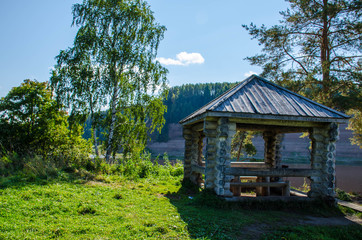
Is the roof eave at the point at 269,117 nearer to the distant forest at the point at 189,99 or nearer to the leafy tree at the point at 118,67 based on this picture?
the leafy tree at the point at 118,67

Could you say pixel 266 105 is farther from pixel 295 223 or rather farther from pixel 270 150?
pixel 270 150

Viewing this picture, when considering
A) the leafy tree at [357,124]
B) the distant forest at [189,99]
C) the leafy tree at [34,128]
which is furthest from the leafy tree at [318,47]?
the distant forest at [189,99]

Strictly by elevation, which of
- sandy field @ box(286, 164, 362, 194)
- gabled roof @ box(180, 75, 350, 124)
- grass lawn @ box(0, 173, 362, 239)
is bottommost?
sandy field @ box(286, 164, 362, 194)

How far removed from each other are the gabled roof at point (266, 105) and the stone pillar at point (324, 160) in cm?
56

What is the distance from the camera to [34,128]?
424 inches

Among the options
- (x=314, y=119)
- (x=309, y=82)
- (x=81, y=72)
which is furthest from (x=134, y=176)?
(x=309, y=82)

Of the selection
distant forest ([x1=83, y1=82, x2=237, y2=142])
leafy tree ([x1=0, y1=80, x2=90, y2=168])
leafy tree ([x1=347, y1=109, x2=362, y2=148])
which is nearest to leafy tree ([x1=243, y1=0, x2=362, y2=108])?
leafy tree ([x1=347, y1=109, x2=362, y2=148])

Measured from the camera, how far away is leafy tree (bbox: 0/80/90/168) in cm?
1063

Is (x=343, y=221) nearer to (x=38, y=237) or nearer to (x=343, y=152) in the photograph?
(x=38, y=237)

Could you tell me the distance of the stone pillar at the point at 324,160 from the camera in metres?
7.35

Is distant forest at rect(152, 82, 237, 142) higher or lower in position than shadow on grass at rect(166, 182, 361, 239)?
higher

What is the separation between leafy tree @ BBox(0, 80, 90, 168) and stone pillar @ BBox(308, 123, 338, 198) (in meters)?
9.36

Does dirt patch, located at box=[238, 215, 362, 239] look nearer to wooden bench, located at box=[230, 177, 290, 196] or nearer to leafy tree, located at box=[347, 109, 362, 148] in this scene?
wooden bench, located at box=[230, 177, 290, 196]

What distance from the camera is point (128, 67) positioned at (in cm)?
1298
